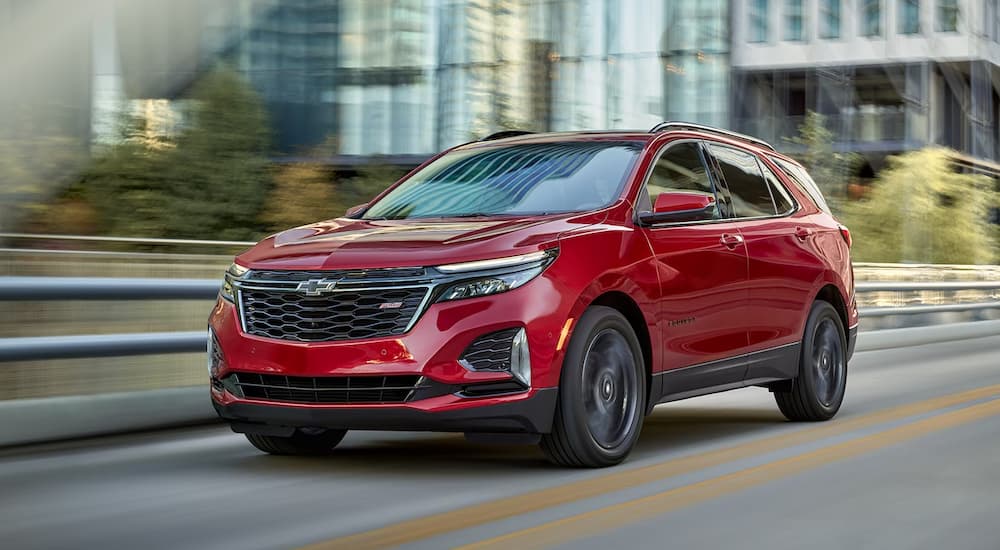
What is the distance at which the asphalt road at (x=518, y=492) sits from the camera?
5.62m

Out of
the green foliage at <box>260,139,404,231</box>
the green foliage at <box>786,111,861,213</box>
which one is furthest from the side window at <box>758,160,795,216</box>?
the green foliage at <box>786,111,861,213</box>

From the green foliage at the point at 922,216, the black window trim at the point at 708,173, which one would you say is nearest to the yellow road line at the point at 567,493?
the black window trim at the point at 708,173

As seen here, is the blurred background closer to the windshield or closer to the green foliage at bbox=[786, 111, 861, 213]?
the green foliage at bbox=[786, 111, 861, 213]

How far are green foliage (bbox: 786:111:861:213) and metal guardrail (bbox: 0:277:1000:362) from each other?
3664 centimetres

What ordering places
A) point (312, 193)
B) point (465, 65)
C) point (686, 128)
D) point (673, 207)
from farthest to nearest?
point (465, 65), point (312, 193), point (686, 128), point (673, 207)

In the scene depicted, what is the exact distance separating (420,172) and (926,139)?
48.3 m

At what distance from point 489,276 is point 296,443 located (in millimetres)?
1686

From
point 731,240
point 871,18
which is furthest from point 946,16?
point 731,240

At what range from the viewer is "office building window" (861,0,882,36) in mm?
54094

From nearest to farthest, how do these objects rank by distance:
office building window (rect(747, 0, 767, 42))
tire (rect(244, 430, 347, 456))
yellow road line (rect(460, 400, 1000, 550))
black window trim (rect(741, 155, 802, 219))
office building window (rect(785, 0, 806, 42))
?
yellow road line (rect(460, 400, 1000, 550))
tire (rect(244, 430, 347, 456))
black window trim (rect(741, 155, 802, 219))
office building window (rect(747, 0, 767, 42))
office building window (rect(785, 0, 806, 42))

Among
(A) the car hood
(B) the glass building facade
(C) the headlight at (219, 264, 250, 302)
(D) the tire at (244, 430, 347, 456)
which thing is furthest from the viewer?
(B) the glass building facade

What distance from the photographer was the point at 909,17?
54250mm

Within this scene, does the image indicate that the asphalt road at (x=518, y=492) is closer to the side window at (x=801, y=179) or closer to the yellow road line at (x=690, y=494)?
the yellow road line at (x=690, y=494)

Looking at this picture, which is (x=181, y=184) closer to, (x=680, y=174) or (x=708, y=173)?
(x=708, y=173)
